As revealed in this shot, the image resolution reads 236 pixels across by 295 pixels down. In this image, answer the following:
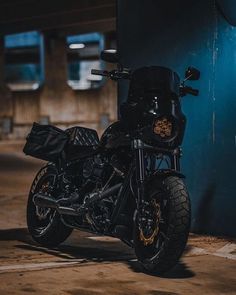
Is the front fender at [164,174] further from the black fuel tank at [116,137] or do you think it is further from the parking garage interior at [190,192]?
the parking garage interior at [190,192]

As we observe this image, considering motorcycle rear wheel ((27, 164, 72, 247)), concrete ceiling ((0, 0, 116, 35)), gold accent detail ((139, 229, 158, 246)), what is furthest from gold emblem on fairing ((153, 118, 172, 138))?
concrete ceiling ((0, 0, 116, 35))

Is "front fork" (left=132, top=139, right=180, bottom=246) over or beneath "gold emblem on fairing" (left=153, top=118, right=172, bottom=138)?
beneath

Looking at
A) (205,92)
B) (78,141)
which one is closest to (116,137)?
(78,141)

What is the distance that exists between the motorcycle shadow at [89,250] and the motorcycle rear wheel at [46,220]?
0.09 metres

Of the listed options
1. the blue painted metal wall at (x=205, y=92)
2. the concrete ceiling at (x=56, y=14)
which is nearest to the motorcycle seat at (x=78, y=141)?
the blue painted metal wall at (x=205, y=92)

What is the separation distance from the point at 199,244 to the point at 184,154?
117cm

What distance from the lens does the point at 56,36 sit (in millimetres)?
33781

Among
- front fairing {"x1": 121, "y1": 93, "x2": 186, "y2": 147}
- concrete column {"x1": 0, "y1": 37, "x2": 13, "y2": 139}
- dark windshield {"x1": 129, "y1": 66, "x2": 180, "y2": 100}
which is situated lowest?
front fairing {"x1": 121, "y1": 93, "x2": 186, "y2": 147}

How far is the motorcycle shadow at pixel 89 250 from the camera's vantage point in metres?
6.26

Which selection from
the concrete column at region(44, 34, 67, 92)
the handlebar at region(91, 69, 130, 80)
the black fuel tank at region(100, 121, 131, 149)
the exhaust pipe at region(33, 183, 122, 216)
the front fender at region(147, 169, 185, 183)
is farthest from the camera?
the concrete column at region(44, 34, 67, 92)

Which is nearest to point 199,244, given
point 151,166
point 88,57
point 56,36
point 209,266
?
point 209,266

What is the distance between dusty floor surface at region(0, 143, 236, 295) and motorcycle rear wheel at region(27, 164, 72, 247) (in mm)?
117

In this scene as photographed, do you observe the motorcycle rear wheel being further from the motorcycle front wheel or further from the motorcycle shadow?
the motorcycle front wheel

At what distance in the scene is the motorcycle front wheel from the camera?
5.68 metres
